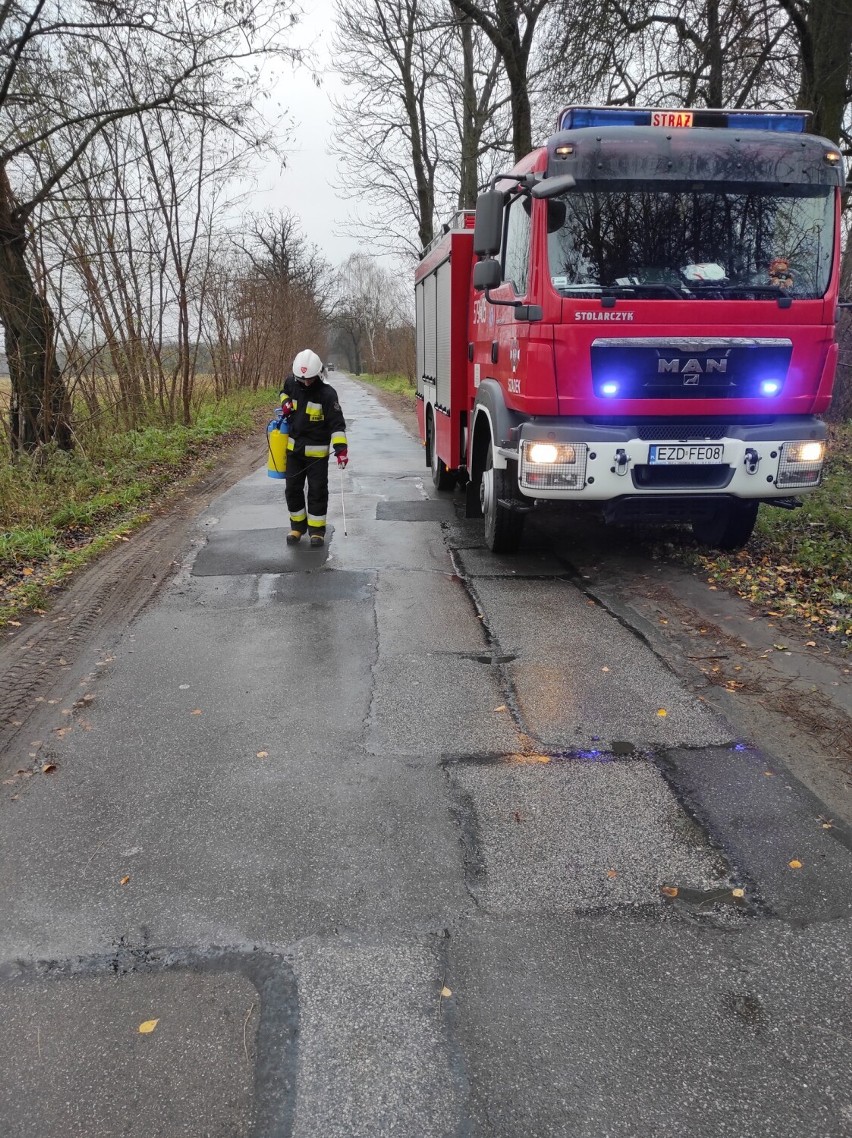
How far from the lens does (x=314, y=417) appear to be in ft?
23.9

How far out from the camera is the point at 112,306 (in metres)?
12.3

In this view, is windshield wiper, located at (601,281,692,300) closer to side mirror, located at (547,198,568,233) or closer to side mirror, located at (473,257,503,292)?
side mirror, located at (547,198,568,233)

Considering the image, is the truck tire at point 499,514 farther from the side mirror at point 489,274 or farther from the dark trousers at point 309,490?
the dark trousers at point 309,490

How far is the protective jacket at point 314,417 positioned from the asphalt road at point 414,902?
2895 millimetres

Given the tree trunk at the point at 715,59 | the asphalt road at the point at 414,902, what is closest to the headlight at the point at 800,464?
the asphalt road at the point at 414,902

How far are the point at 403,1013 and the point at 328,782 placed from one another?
1.30 meters

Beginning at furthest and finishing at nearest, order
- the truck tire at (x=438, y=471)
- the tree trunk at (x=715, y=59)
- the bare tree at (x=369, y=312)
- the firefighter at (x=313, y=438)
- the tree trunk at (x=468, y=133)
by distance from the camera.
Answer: the bare tree at (x=369, y=312) < the tree trunk at (x=468, y=133) < the tree trunk at (x=715, y=59) < the truck tire at (x=438, y=471) < the firefighter at (x=313, y=438)

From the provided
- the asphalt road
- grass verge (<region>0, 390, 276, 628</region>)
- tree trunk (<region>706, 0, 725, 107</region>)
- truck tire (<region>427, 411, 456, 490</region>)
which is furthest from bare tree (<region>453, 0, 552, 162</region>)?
the asphalt road

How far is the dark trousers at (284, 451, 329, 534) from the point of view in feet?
24.2

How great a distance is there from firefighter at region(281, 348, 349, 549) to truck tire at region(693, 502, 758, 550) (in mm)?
3402

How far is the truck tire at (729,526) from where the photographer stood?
654cm

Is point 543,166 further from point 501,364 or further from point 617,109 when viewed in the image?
point 501,364

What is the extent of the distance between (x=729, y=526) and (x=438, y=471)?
14.2ft

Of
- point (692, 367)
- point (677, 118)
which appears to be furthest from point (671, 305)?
point (677, 118)
